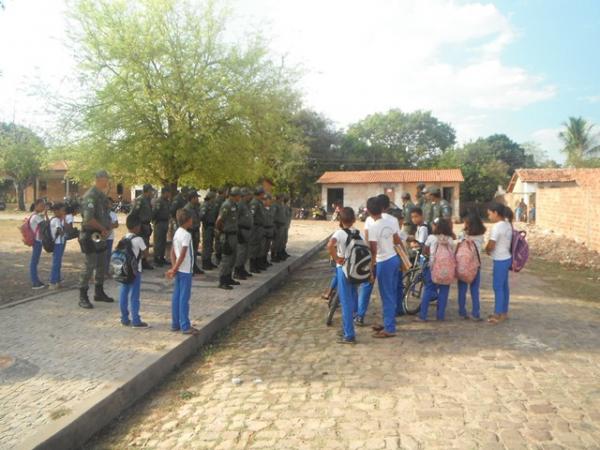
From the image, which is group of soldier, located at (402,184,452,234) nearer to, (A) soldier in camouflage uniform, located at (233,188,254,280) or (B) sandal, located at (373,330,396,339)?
(A) soldier in camouflage uniform, located at (233,188,254,280)

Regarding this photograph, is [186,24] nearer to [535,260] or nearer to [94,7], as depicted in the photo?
[94,7]

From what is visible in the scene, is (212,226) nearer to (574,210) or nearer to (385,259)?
(385,259)

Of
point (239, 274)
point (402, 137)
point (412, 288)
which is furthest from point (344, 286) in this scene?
point (402, 137)

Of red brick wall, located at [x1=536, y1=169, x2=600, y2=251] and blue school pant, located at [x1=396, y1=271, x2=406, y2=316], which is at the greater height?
red brick wall, located at [x1=536, y1=169, x2=600, y2=251]

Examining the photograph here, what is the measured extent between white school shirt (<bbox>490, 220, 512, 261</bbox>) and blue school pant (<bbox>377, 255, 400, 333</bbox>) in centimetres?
150

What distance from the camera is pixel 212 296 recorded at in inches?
327

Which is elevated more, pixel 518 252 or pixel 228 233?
pixel 228 233

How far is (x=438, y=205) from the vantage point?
9.16 metres

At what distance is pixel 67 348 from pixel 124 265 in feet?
3.72

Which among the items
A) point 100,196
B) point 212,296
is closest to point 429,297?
point 212,296

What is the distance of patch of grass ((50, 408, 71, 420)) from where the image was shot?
3.73 meters

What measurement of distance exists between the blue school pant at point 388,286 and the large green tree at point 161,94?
7.47m

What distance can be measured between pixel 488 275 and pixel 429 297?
16.6 ft

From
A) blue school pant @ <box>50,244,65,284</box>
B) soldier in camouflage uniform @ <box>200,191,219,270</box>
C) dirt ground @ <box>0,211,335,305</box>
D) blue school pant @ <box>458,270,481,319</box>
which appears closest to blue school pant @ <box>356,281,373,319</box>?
blue school pant @ <box>458,270,481,319</box>
